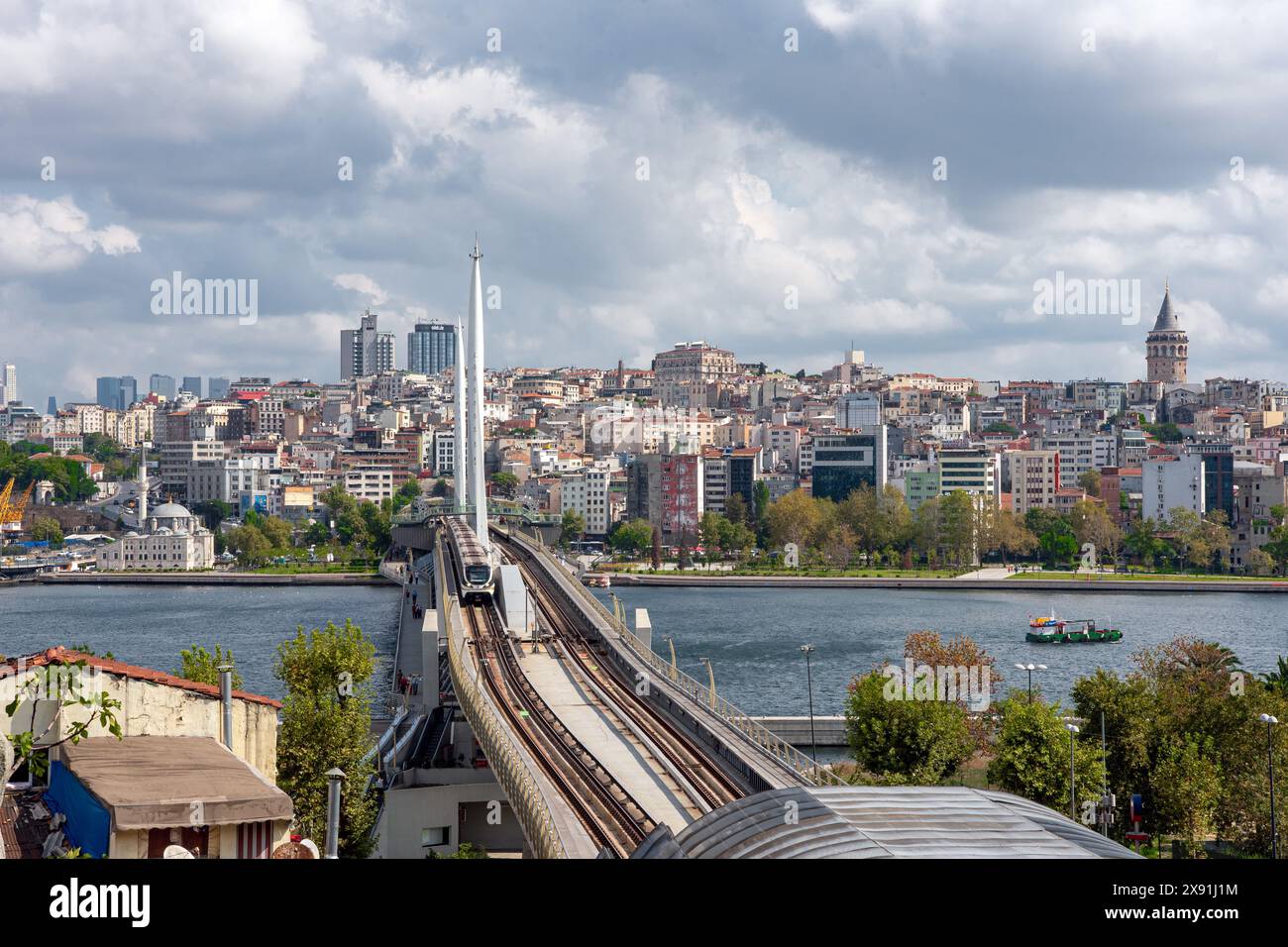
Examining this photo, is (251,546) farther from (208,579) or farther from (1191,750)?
(1191,750)

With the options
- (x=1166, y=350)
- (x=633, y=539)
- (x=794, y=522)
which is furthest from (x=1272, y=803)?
(x=1166, y=350)

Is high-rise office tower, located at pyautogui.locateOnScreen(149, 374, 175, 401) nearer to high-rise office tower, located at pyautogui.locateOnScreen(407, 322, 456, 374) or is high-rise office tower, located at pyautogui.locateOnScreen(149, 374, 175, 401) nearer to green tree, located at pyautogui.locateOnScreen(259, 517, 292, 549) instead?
high-rise office tower, located at pyautogui.locateOnScreen(407, 322, 456, 374)

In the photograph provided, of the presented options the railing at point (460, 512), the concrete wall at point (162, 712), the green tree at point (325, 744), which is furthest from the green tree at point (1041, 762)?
the railing at point (460, 512)

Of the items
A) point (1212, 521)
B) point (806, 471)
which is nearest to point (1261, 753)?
point (1212, 521)

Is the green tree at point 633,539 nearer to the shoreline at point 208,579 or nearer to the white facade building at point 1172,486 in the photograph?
the shoreline at point 208,579

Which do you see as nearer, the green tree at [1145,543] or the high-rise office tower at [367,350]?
the green tree at [1145,543]

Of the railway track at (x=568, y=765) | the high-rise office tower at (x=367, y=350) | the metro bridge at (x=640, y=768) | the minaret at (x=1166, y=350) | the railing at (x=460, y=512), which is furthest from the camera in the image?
the high-rise office tower at (x=367, y=350)
